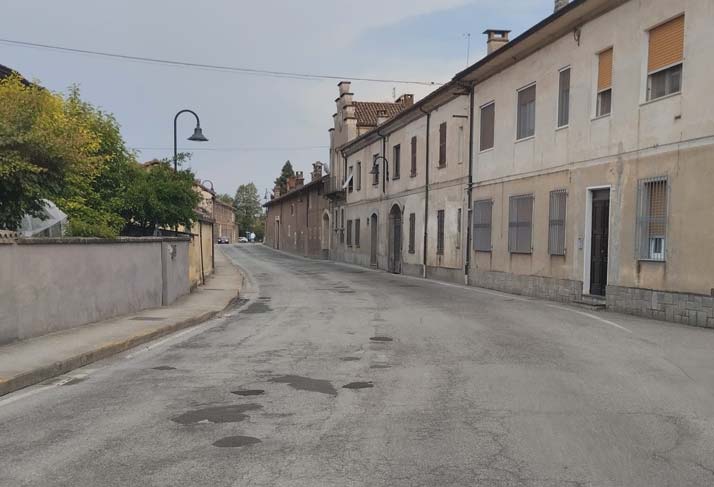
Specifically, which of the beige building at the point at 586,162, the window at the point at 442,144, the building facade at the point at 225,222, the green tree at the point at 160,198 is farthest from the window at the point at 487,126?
the building facade at the point at 225,222

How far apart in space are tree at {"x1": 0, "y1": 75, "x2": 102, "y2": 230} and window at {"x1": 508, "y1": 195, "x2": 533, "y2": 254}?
39.2 ft

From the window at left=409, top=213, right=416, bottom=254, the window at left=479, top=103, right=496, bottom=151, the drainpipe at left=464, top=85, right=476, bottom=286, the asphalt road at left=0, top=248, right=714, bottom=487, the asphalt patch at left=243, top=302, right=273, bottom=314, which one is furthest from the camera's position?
the window at left=409, top=213, right=416, bottom=254

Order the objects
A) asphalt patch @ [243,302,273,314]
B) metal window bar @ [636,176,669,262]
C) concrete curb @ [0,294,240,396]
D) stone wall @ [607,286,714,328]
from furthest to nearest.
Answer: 1. asphalt patch @ [243,302,273,314]
2. metal window bar @ [636,176,669,262]
3. stone wall @ [607,286,714,328]
4. concrete curb @ [0,294,240,396]

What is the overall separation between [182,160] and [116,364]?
11190 mm

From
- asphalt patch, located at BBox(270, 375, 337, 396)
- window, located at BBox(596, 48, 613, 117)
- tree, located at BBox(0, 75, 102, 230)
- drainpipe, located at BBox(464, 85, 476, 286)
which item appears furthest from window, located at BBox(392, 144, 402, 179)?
asphalt patch, located at BBox(270, 375, 337, 396)

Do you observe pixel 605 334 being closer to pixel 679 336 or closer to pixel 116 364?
pixel 679 336

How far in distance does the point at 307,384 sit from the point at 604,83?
11.7 metres

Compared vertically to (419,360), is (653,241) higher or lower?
higher

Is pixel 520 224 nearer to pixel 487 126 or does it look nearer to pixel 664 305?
pixel 487 126

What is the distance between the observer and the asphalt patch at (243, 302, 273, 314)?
47.6 ft

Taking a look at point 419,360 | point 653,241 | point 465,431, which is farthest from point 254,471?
point 653,241

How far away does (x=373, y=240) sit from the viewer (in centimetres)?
3562

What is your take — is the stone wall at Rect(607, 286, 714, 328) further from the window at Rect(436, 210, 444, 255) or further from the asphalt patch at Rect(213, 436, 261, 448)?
the window at Rect(436, 210, 444, 255)

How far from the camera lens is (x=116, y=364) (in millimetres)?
8289
